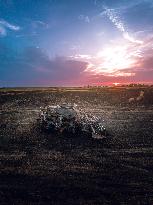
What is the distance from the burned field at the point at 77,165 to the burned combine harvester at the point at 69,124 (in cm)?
79

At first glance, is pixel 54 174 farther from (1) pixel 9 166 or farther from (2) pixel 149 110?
(2) pixel 149 110

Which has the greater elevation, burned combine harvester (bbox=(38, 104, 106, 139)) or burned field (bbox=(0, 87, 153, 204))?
burned combine harvester (bbox=(38, 104, 106, 139))

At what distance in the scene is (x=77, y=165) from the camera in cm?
1855

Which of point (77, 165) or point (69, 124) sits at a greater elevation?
point (69, 124)

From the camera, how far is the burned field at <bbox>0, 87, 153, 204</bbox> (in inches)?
564

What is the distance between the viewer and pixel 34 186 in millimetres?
15422

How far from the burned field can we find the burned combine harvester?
2.59ft

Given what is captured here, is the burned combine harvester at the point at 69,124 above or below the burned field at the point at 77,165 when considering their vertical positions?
above

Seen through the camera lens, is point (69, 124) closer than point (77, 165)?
No

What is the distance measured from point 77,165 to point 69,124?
861cm

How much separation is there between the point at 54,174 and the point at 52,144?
21.5 ft

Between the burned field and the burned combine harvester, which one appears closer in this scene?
the burned field

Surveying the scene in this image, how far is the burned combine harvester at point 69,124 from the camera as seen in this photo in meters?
26.1

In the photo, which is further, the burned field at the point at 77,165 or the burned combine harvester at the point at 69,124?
the burned combine harvester at the point at 69,124
